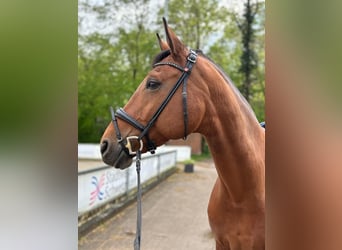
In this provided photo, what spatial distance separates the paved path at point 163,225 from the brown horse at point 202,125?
8.55ft

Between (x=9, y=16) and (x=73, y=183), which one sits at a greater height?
(x=9, y=16)

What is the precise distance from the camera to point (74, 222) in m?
1.02

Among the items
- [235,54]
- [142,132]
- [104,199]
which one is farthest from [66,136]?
[235,54]

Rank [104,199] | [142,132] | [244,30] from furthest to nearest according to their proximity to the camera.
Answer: [244,30] → [104,199] → [142,132]

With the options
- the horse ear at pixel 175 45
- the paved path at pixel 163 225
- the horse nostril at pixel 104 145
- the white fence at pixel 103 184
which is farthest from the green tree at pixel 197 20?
the horse nostril at pixel 104 145

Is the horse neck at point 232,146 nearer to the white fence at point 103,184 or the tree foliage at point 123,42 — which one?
the white fence at point 103,184

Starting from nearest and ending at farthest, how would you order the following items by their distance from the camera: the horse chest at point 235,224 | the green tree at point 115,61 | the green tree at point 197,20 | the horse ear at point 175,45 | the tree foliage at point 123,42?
the horse ear at point 175,45 < the horse chest at point 235,224 < the tree foliage at point 123,42 < the green tree at point 115,61 < the green tree at point 197,20

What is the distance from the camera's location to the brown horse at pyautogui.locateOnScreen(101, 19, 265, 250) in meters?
1.63

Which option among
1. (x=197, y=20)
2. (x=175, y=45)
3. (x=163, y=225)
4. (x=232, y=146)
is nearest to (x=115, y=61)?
(x=197, y=20)

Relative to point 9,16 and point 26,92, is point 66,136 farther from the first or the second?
point 9,16

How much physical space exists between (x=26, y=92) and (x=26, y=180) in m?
0.25

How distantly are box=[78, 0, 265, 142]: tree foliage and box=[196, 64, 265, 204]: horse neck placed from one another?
6.47 metres

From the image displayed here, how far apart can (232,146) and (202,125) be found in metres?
0.19

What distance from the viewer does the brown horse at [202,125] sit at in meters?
1.63
